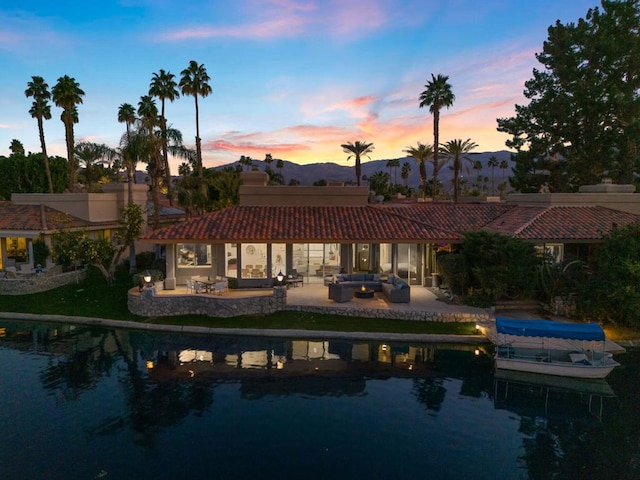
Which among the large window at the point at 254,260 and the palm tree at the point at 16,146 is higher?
the palm tree at the point at 16,146

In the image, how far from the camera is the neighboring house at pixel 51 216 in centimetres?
2878

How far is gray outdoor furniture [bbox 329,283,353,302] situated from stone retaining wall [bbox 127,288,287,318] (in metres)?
2.44

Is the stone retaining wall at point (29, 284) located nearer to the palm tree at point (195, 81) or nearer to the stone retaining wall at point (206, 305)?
the stone retaining wall at point (206, 305)

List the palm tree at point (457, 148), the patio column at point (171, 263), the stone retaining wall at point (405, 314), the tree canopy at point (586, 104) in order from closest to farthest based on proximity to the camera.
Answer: the stone retaining wall at point (405, 314)
the patio column at point (171, 263)
the tree canopy at point (586, 104)
the palm tree at point (457, 148)

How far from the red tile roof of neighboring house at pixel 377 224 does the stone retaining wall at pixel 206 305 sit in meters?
3.27

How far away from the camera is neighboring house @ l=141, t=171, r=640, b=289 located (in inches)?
909

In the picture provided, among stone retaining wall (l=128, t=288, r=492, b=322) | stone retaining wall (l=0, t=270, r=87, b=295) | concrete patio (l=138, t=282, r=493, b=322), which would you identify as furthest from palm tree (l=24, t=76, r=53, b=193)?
stone retaining wall (l=128, t=288, r=492, b=322)

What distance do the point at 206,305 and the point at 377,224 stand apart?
36.1 feet

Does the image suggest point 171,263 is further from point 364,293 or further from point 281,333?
point 364,293

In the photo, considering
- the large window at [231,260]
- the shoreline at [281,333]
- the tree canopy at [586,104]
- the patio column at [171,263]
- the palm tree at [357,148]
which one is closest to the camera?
the shoreline at [281,333]

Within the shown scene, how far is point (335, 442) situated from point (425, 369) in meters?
5.95

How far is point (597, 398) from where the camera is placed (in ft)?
44.1

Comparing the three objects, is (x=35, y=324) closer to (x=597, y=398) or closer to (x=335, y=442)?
(x=335, y=442)

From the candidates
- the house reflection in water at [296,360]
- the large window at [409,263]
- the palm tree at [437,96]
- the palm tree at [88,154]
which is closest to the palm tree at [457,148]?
the palm tree at [437,96]
